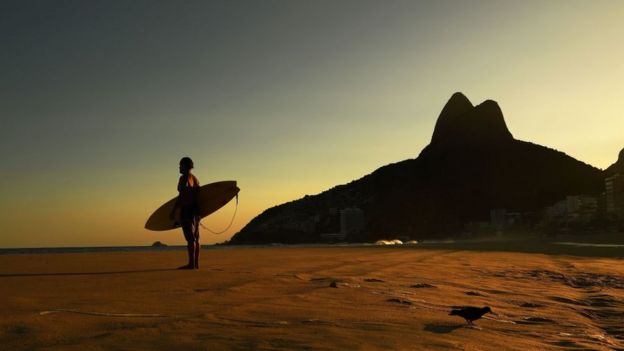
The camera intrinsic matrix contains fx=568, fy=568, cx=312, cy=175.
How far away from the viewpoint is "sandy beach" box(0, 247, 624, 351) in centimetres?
413

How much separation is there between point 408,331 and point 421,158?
190761 millimetres

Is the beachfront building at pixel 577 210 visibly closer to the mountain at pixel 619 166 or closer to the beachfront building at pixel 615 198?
the beachfront building at pixel 615 198

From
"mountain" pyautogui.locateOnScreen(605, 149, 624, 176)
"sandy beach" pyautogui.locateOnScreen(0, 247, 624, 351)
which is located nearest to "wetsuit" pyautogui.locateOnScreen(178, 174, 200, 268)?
"sandy beach" pyautogui.locateOnScreen(0, 247, 624, 351)

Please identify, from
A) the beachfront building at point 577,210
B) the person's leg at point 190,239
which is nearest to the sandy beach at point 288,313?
the person's leg at point 190,239

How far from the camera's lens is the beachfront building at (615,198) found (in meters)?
122

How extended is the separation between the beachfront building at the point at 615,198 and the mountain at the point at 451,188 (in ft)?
97.0

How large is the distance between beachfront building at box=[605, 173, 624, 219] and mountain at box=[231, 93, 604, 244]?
97.0 ft

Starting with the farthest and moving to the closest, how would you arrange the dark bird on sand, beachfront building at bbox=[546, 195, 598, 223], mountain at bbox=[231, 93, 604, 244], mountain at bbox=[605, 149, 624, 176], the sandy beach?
mountain at bbox=[231, 93, 604, 244] < mountain at bbox=[605, 149, 624, 176] < beachfront building at bbox=[546, 195, 598, 223] < the dark bird on sand < the sandy beach

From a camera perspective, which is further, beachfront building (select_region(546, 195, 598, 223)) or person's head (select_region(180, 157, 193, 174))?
beachfront building (select_region(546, 195, 598, 223))

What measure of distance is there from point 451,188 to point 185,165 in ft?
562

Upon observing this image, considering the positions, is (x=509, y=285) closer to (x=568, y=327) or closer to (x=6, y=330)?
(x=568, y=327)

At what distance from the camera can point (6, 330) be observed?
4227mm

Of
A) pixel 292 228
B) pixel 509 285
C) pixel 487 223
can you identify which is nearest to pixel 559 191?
pixel 487 223

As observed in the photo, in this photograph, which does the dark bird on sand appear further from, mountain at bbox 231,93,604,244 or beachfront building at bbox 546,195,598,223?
mountain at bbox 231,93,604,244
